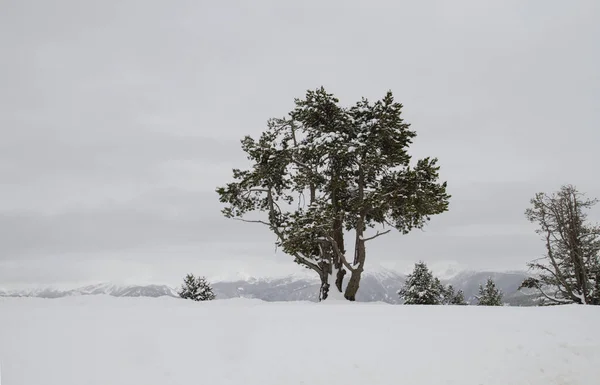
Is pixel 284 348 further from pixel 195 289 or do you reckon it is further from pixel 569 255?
pixel 195 289

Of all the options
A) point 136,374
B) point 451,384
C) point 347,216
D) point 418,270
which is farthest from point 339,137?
point 418,270

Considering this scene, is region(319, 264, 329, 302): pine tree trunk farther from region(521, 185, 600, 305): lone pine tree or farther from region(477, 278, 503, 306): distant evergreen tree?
region(477, 278, 503, 306): distant evergreen tree

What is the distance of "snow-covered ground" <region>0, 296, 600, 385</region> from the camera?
7758 millimetres

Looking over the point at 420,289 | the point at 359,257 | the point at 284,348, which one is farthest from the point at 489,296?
the point at 284,348

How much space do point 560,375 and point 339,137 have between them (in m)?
15.1

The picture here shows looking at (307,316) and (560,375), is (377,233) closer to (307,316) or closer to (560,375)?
(307,316)

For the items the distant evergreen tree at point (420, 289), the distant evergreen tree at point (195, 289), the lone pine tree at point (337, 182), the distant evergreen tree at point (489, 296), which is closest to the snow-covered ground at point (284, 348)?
the lone pine tree at point (337, 182)

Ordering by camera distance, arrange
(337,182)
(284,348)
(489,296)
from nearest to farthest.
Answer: (284,348)
(337,182)
(489,296)

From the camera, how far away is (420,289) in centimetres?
4053

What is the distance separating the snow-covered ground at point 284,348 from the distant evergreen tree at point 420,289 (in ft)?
95.5

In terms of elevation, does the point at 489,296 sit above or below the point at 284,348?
below

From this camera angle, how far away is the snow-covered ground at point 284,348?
25.5 feet

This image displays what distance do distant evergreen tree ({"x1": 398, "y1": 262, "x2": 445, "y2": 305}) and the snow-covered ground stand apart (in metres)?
29.1

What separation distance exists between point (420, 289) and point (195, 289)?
2798 centimetres
